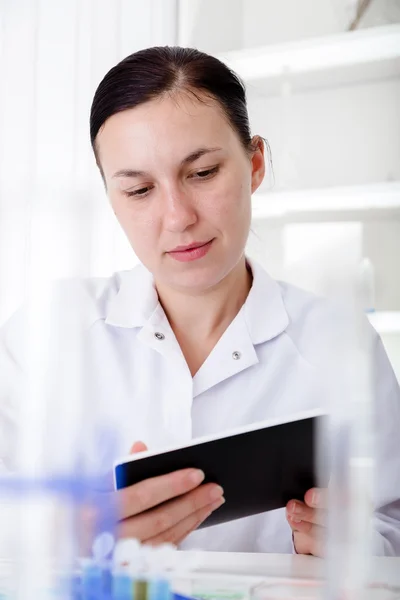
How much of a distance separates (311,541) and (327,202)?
477 mm

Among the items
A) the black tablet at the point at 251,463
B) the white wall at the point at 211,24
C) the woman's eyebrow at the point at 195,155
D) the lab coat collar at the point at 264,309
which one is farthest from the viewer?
the white wall at the point at 211,24

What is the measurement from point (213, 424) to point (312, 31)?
0.55m

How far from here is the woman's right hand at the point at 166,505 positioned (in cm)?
57

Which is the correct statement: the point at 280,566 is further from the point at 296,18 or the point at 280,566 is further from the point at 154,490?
the point at 296,18

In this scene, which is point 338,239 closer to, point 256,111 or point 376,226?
point 376,226

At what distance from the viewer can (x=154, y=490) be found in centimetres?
57

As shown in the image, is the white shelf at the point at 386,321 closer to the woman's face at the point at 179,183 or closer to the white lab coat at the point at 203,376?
the white lab coat at the point at 203,376

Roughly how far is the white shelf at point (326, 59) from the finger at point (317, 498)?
1.87 feet

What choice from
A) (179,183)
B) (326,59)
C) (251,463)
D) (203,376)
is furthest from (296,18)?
(251,463)

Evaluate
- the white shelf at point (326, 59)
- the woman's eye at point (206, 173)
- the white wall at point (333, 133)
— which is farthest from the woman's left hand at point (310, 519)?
the white shelf at point (326, 59)

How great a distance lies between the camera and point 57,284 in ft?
3.05

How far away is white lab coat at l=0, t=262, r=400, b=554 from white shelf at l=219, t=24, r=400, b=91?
0.28 metres

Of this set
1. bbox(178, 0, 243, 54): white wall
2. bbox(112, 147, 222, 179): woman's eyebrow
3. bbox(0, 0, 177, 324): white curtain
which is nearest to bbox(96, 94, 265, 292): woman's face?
bbox(112, 147, 222, 179): woman's eyebrow

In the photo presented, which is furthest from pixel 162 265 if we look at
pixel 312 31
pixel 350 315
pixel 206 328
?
pixel 312 31
